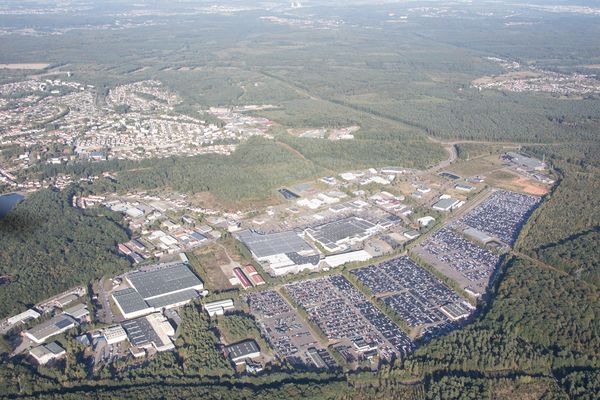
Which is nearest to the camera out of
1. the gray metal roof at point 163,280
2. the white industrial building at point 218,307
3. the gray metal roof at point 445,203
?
the white industrial building at point 218,307

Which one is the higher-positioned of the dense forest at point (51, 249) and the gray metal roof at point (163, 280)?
the dense forest at point (51, 249)

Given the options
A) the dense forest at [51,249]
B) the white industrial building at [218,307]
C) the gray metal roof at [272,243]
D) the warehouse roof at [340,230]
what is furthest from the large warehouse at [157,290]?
the warehouse roof at [340,230]

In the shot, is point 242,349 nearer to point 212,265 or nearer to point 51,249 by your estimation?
point 212,265


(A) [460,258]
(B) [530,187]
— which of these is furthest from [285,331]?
(B) [530,187]

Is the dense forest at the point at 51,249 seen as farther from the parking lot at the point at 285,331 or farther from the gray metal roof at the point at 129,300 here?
the parking lot at the point at 285,331

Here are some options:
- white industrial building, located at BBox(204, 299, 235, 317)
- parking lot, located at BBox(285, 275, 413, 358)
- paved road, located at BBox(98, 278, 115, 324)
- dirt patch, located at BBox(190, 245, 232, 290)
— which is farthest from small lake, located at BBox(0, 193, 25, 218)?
parking lot, located at BBox(285, 275, 413, 358)

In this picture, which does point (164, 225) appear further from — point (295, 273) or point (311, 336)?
point (311, 336)

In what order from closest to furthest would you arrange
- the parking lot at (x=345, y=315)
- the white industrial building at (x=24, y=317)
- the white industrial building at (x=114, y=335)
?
1. the white industrial building at (x=114, y=335)
2. the parking lot at (x=345, y=315)
3. the white industrial building at (x=24, y=317)

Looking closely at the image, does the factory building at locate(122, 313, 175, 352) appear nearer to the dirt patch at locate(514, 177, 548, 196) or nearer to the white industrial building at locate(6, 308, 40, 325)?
the white industrial building at locate(6, 308, 40, 325)
